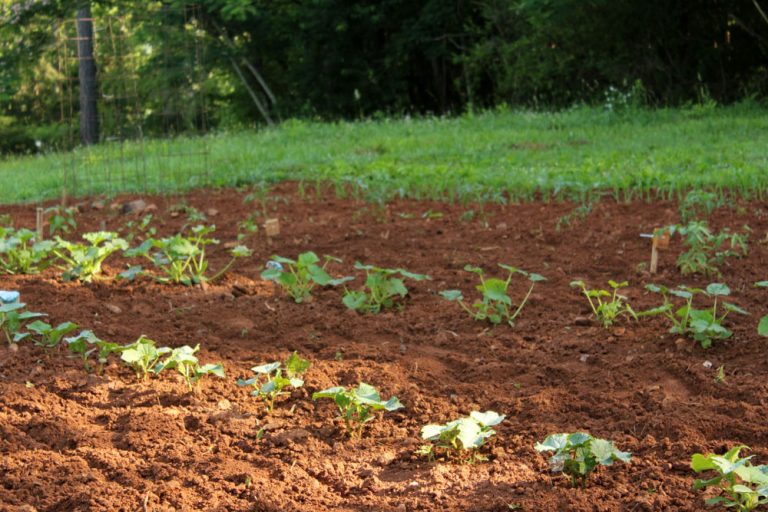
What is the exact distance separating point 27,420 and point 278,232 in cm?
289

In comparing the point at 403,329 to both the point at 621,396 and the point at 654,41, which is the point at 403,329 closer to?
the point at 621,396

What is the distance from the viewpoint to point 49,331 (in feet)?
10.9

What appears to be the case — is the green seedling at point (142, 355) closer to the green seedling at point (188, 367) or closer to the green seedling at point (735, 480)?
the green seedling at point (188, 367)

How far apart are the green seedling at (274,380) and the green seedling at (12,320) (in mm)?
861

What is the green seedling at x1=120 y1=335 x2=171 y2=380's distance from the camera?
299 cm

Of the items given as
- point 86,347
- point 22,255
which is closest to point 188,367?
point 86,347

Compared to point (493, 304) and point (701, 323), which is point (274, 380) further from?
point (701, 323)

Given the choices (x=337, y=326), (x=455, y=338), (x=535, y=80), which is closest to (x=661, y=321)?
(x=455, y=338)

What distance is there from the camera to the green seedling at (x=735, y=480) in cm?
200

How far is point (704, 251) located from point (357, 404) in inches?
99.4

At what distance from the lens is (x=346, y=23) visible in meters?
16.4

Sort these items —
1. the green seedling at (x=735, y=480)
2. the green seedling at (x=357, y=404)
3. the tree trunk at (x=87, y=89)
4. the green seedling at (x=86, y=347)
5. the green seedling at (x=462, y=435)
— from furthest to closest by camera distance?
the tree trunk at (x=87, y=89), the green seedling at (x=86, y=347), the green seedling at (x=357, y=404), the green seedling at (x=462, y=435), the green seedling at (x=735, y=480)

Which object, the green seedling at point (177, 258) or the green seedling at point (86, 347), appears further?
the green seedling at point (177, 258)

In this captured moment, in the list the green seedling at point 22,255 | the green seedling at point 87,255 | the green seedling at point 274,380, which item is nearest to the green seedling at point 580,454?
the green seedling at point 274,380
